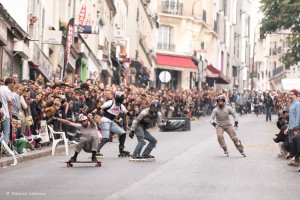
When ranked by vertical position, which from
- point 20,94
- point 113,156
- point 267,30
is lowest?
point 113,156

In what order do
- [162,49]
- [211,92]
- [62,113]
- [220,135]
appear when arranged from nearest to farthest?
[220,135], [62,113], [211,92], [162,49]

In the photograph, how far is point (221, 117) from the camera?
27.1m

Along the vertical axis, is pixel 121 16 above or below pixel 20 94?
above

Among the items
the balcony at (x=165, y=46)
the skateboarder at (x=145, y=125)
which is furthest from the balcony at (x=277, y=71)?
the skateboarder at (x=145, y=125)

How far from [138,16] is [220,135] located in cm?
4254

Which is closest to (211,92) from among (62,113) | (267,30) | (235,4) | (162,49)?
(267,30)

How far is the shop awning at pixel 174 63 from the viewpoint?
80.9m

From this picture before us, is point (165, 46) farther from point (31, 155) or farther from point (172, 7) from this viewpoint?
point (31, 155)

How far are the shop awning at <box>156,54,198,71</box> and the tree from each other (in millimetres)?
20300

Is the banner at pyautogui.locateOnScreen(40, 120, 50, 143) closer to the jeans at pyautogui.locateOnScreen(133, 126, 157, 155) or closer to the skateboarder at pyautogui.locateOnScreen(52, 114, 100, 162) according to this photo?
the jeans at pyautogui.locateOnScreen(133, 126, 157, 155)

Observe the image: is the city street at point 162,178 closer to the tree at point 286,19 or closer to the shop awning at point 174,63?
the tree at point 286,19

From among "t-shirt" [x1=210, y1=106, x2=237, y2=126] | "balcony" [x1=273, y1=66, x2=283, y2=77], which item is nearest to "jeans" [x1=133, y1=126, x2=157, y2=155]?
"t-shirt" [x1=210, y1=106, x2=237, y2=126]

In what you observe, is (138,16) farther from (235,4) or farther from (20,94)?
(235,4)

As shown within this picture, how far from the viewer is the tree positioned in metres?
59.0
